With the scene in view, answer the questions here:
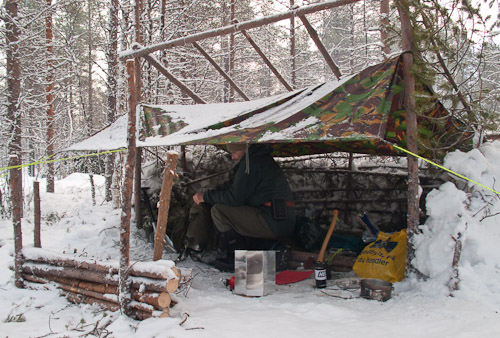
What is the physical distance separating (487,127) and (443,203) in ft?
2.93

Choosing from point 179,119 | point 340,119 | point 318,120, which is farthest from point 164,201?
point 179,119

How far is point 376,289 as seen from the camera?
344cm

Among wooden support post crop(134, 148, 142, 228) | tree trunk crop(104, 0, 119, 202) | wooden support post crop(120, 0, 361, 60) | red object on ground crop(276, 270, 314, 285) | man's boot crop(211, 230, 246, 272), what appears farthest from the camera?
tree trunk crop(104, 0, 119, 202)

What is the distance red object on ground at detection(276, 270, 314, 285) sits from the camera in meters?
4.32

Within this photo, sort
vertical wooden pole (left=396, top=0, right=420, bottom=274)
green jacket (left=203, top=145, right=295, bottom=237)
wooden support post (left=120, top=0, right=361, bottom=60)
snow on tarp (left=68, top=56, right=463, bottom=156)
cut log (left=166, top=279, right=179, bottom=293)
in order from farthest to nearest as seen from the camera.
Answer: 1. green jacket (left=203, top=145, right=295, bottom=237)
2. wooden support post (left=120, top=0, right=361, bottom=60)
3. vertical wooden pole (left=396, top=0, right=420, bottom=274)
4. snow on tarp (left=68, top=56, right=463, bottom=156)
5. cut log (left=166, top=279, right=179, bottom=293)

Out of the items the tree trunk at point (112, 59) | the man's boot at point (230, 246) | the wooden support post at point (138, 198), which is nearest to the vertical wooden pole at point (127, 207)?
the man's boot at point (230, 246)

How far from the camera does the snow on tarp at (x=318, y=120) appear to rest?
3.50 metres

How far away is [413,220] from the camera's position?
3672mm

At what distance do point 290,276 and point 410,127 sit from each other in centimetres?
213

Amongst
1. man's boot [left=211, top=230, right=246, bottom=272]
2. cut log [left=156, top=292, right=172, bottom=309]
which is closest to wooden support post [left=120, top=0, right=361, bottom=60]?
man's boot [left=211, top=230, right=246, bottom=272]

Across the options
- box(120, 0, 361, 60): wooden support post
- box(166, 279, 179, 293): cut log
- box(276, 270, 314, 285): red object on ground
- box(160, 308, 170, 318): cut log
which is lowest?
box(276, 270, 314, 285): red object on ground

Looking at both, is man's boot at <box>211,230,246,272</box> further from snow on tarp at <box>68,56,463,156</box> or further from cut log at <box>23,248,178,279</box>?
cut log at <box>23,248,178,279</box>

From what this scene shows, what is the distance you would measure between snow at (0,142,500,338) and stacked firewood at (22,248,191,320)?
82 mm

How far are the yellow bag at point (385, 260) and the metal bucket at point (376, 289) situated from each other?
220 mm
